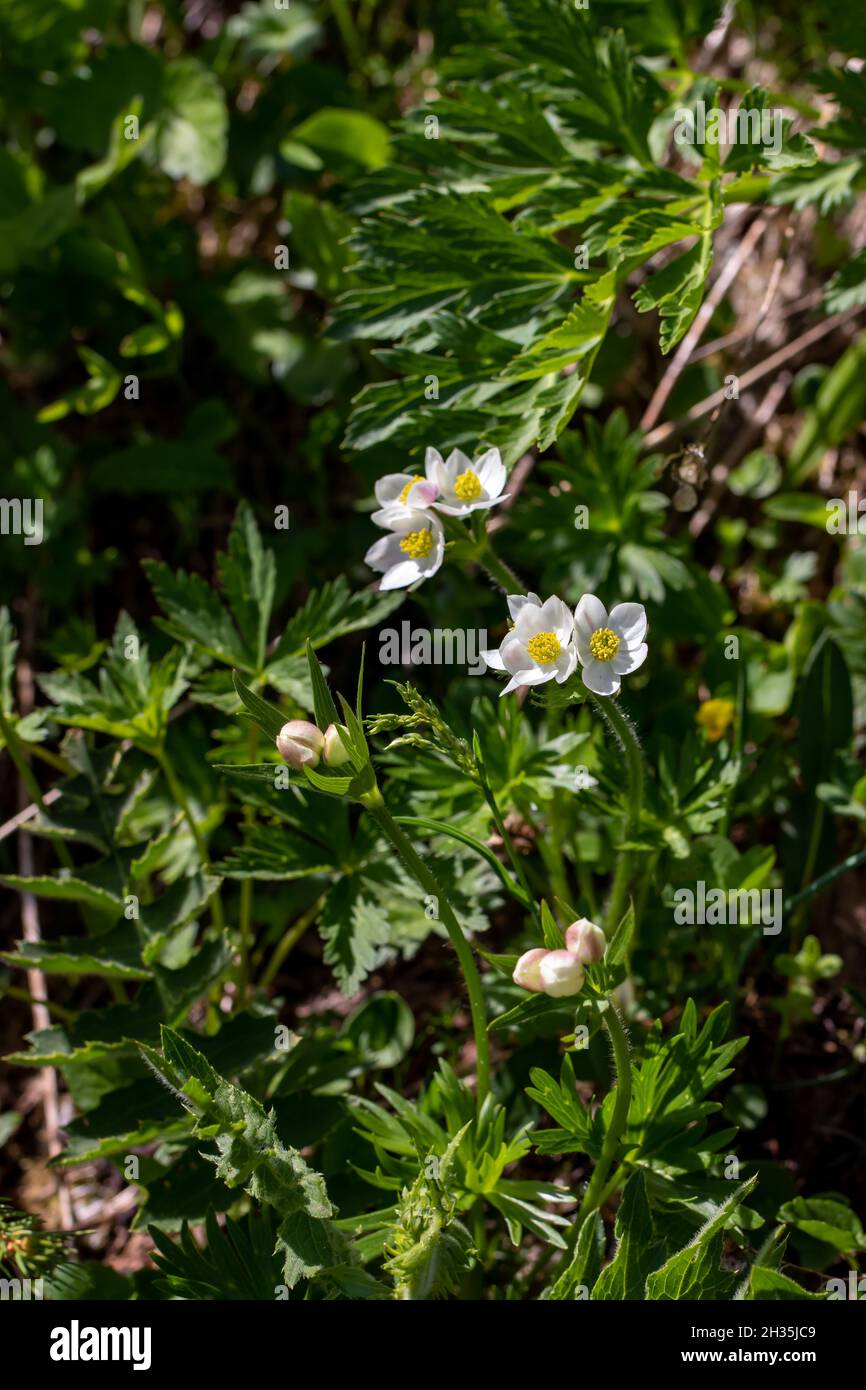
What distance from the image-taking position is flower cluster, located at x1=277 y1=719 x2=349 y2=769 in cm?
165

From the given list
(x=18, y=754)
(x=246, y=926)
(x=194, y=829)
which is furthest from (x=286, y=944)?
(x=18, y=754)

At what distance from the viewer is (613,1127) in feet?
6.07

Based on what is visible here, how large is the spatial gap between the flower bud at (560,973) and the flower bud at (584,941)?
1 centimetres

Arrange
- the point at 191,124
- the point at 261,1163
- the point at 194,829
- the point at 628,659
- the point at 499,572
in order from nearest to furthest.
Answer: the point at 261,1163 < the point at 628,659 < the point at 499,572 < the point at 194,829 < the point at 191,124

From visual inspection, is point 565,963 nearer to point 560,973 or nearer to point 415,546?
point 560,973

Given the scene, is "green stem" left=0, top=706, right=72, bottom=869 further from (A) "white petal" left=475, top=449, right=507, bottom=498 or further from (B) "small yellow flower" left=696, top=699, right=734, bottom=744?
(B) "small yellow flower" left=696, top=699, right=734, bottom=744

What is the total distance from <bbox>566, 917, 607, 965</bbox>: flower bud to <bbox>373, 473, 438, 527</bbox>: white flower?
0.74 m

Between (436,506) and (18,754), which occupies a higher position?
(436,506)

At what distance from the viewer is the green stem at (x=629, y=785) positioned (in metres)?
1.90

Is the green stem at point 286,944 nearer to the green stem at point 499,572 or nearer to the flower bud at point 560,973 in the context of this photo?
the green stem at point 499,572

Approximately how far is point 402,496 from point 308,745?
0.61 metres

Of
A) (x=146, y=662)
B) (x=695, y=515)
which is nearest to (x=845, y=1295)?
(x=146, y=662)

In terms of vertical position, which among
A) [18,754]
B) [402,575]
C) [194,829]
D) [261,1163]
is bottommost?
[261,1163]
